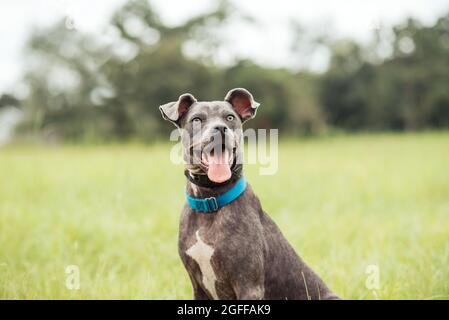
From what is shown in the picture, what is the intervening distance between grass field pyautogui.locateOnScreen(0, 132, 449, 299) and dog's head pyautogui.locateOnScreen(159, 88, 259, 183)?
68.6 inches

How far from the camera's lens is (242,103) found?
290cm

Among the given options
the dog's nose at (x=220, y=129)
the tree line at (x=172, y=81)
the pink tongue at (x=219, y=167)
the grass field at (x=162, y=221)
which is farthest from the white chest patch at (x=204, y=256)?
A: the tree line at (x=172, y=81)

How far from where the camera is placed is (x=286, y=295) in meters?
2.93

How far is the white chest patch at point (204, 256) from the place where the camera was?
2.71 m

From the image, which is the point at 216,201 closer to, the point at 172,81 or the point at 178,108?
the point at 178,108

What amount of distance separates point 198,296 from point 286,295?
543 millimetres

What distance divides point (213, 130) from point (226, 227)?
0.56 meters

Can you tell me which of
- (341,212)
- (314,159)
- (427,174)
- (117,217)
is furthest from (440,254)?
(314,159)

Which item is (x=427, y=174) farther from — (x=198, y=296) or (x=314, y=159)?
(x=198, y=296)

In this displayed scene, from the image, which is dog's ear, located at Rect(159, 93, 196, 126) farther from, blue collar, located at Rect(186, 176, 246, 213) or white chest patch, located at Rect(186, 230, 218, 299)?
white chest patch, located at Rect(186, 230, 218, 299)

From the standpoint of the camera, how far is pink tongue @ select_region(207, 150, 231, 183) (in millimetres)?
A: 2562

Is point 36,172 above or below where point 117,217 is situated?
above

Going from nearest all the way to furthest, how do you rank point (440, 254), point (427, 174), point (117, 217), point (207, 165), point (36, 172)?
point (207, 165)
point (440, 254)
point (117, 217)
point (36, 172)
point (427, 174)
